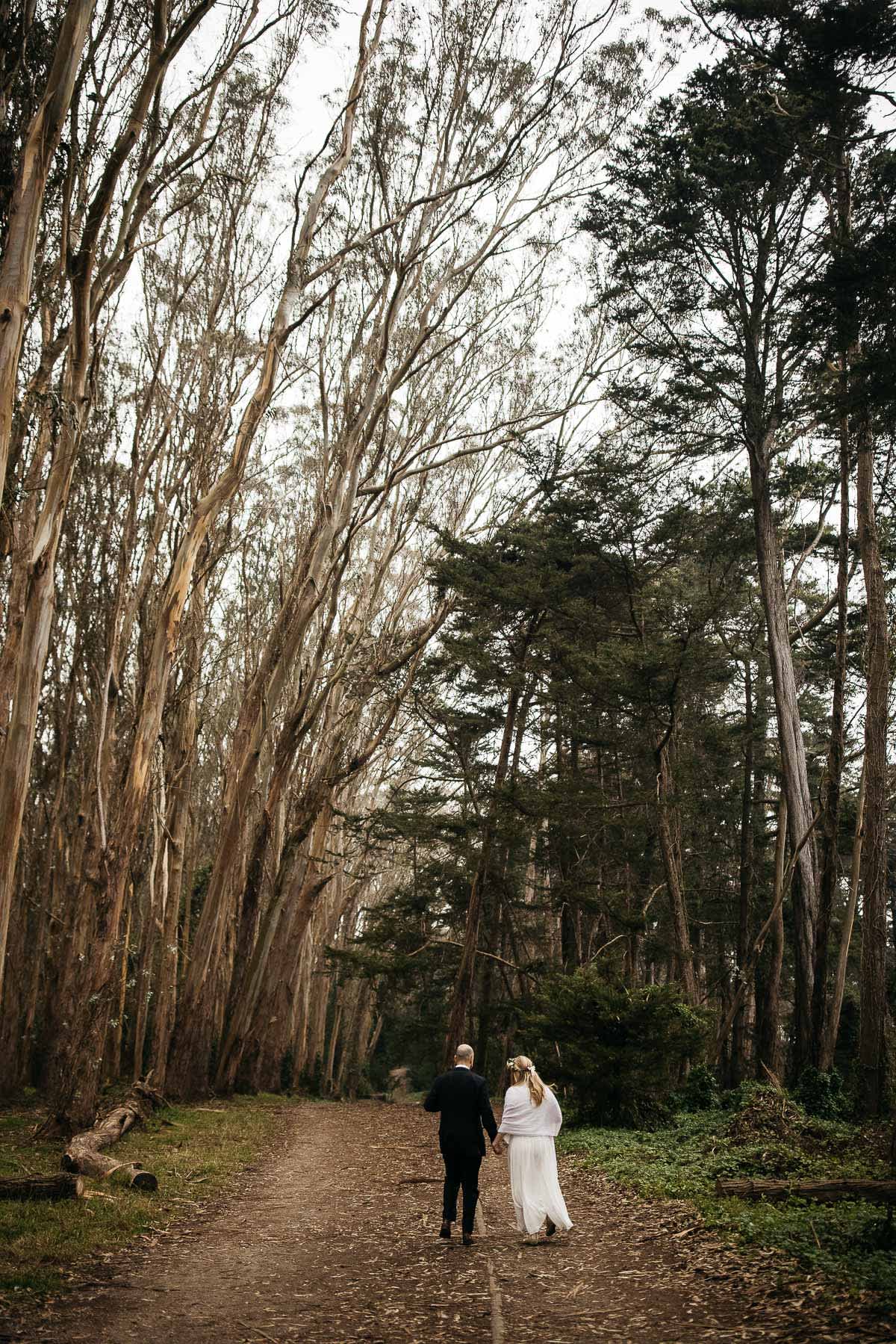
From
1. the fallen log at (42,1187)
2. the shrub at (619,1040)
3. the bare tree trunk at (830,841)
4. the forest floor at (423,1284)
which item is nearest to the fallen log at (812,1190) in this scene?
the forest floor at (423,1284)

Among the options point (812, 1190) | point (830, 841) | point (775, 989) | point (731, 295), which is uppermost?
point (731, 295)

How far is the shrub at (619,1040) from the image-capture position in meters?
12.8

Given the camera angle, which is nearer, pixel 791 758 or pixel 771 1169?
pixel 771 1169

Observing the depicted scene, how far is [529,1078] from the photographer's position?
7.44m

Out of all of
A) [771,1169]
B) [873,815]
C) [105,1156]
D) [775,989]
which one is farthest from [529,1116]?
[775,989]

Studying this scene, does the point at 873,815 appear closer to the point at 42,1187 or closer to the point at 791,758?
the point at 791,758

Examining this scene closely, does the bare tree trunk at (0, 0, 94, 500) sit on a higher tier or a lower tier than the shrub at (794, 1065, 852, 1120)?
higher

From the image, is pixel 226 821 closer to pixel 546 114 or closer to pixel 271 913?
pixel 271 913

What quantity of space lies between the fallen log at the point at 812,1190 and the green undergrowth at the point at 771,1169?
84mm

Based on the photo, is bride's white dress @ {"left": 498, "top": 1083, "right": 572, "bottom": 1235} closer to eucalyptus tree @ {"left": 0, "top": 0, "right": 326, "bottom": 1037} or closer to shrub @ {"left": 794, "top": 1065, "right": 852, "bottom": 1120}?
eucalyptus tree @ {"left": 0, "top": 0, "right": 326, "bottom": 1037}

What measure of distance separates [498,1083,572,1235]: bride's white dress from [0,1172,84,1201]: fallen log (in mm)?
3254

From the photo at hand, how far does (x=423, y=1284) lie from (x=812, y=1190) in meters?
3.36

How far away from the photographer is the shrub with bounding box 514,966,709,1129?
1275 cm

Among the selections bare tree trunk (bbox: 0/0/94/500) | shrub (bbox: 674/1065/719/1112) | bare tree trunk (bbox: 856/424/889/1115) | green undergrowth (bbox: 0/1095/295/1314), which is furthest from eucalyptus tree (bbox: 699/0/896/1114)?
green undergrowth (bbox: 0/1095/295/1314)
